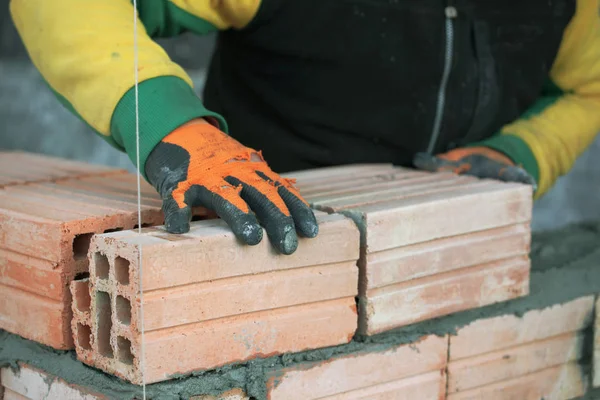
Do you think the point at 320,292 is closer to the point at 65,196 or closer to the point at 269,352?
the point at 269,352

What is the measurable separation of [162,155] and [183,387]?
0.45 meters

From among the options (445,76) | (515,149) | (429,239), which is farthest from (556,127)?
(429,239)

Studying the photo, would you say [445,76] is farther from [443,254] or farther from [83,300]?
[83,300]

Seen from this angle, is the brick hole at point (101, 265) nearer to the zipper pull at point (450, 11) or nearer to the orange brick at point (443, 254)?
the orange brick at point (443, 254)

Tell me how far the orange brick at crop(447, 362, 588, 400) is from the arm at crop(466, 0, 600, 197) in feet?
1.91

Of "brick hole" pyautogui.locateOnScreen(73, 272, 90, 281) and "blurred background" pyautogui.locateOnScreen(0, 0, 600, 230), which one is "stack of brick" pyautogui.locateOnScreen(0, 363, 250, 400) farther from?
"blurred background" pyautogui.locateOnScreen(0, 0, 600, 230)

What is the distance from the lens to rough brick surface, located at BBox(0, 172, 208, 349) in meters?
1.71

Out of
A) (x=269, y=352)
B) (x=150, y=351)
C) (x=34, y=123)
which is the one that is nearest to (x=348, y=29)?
(x=269, y=352)

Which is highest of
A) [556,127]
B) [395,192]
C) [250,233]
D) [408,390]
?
[250,233]

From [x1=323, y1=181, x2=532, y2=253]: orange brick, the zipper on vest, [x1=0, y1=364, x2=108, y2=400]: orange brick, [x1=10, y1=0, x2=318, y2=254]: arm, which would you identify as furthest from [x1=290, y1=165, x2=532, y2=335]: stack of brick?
[x1=0, y1=364, x2=108, y2=400]: orange brick

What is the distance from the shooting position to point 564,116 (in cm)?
277

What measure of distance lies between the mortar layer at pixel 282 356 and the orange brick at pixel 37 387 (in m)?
0.01

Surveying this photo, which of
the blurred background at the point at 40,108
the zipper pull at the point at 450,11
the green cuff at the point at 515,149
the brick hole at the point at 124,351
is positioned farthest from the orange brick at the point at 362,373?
the blurred background at the point at 40,108

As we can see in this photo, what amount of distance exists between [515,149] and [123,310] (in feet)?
4.41
